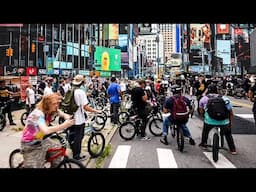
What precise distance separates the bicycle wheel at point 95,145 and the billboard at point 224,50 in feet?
206

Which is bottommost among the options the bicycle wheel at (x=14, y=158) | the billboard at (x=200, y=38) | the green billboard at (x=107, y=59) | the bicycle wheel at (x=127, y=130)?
the bicycle wheel at (x=14, y=158)

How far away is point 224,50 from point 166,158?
63956mm

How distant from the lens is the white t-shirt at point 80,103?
Answer: 24.5 ft

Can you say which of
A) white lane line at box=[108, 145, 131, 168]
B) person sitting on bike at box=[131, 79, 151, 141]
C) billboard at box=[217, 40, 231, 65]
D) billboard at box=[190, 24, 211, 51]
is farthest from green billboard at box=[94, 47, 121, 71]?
white lane line at box=[108, 145, 131, 168]

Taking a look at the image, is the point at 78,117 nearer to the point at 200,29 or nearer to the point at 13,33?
the point at 13,33

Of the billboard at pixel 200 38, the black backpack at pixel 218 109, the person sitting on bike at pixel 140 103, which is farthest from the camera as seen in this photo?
the billboard at pixel 200 38

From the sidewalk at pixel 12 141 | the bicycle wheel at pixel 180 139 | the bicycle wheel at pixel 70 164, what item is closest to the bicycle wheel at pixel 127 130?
the sidewalk at pixel 12 141

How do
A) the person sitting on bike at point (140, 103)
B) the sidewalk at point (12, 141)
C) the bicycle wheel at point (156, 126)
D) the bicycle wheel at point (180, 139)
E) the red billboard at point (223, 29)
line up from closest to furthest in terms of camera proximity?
the sidewalk at point (12, 141) → the bicycle wheel at point (180, 139) → the person sitting on bike at point (140, 103) → the bicycle wheel at point (156, 126) → the red billboard at point (223, 29)

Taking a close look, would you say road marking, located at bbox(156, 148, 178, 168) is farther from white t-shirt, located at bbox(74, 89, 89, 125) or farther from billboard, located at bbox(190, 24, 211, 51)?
billboard, located at bbox(190, 24, 211, 51)

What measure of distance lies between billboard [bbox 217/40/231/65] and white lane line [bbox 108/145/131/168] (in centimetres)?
6190

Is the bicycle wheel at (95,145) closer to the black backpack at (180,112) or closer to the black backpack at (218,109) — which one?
the black backpack at (180,112)

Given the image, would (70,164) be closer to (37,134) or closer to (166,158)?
(37,134)

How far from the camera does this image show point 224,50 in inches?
2677
